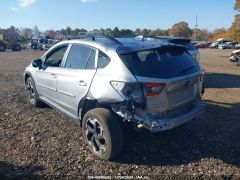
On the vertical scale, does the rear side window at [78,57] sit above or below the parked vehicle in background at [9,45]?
above

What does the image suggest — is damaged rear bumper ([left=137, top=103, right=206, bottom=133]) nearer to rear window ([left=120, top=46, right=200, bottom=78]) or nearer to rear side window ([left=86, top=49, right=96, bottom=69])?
rear window ([left=120, top=46, right=200, bottom=78])

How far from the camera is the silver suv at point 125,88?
429cm

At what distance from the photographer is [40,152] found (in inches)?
195

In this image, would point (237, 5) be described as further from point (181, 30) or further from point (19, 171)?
point (181, 30)

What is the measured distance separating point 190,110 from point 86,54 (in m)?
1.97

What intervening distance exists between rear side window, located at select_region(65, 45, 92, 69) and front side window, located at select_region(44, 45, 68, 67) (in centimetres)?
45

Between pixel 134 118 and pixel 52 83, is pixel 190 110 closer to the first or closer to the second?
pixel 134 118

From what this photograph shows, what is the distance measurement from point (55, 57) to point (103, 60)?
225 centimetres

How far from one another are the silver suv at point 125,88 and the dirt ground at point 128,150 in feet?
1.16

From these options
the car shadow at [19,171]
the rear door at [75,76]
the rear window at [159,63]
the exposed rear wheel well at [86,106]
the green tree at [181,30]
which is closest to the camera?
the car shadow at [19,171]

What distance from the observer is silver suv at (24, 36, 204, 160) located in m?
4.29

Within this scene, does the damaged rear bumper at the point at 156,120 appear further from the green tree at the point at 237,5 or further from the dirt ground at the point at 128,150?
the green tree at the point at 237,5

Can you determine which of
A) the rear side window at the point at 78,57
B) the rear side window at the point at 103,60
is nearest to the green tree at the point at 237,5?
the rear side window at the point at 78,57

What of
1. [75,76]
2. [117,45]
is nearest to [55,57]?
[75,76]
